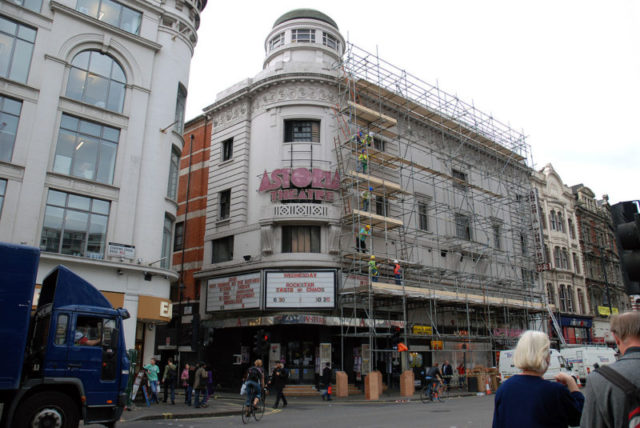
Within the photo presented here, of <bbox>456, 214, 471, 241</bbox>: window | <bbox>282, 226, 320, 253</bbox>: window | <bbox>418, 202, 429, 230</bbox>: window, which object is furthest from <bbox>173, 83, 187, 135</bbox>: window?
<bbox>456, 214, 471, 241</bbox>: window

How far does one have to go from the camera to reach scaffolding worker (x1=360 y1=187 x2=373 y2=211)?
88.6 ft

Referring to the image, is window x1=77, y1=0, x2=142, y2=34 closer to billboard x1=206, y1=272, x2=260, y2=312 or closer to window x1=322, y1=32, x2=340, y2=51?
window x1=322, y1=32, x2=340, y2=51

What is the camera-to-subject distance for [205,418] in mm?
15898

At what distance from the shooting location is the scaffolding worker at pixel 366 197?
26992 millimetres

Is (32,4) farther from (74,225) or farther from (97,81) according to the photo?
(74,225)

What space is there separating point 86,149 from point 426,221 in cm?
2079

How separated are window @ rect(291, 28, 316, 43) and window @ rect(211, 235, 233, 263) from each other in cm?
1367

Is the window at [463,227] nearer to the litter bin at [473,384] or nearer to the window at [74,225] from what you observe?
the litter bin at [473,384]

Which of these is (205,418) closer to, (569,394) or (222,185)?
(569,394)

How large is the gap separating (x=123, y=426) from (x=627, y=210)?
524 inches

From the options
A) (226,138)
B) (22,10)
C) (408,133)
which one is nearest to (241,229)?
(226,138)

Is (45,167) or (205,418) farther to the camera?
(45,167)

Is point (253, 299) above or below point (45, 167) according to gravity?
below

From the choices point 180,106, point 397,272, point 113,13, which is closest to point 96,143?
point 180,106
